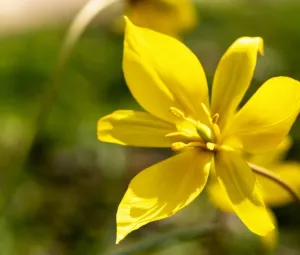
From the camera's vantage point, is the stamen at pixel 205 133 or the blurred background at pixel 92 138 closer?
the stamen at pixel 205 133

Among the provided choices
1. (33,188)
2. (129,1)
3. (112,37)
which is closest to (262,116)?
(129,1)

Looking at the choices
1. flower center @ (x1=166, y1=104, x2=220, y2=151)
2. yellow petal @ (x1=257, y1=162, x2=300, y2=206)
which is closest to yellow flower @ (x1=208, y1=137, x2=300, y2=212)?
yellow petal @ (x1=257, y1=162, x2=300, y2=206)

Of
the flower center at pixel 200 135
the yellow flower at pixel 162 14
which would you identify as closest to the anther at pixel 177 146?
the flower center at pixel 200 135

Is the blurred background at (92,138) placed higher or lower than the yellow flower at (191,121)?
lower

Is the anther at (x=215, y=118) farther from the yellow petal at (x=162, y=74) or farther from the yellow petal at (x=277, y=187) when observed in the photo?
the yellow petal at (x=277, y=187)

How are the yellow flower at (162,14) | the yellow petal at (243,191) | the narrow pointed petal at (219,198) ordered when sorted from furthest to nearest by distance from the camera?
the yellow flower at (162,14) < the narrow pointed petal at (219,198) < the yellow petal at (243,191)

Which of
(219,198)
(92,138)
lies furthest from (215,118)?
(92,138)

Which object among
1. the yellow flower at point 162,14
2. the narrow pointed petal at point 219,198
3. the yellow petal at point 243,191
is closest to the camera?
the yellow petal at point 243,191

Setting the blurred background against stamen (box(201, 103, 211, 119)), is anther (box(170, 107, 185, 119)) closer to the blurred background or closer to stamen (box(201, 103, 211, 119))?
stamen (box(201, 103, 211, 119))
